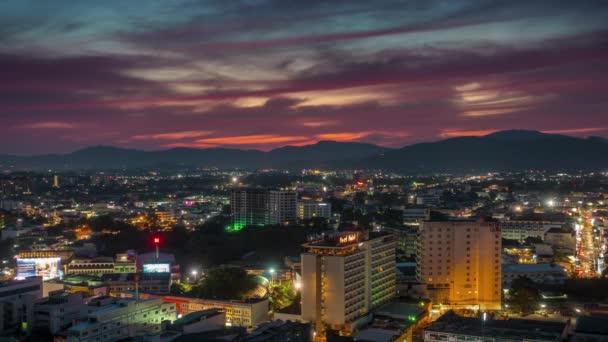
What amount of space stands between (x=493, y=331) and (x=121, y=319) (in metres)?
8.86

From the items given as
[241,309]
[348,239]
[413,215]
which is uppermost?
[348,239]

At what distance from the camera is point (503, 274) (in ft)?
71.7

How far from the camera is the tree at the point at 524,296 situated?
18.2 m

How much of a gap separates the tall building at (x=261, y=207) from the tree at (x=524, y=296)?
20.7 metres

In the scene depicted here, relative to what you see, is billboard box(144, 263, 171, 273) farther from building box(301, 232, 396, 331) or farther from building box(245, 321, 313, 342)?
building box(245, 321, 313, 342)

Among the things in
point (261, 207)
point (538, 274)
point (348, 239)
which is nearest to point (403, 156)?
point (261, 207)

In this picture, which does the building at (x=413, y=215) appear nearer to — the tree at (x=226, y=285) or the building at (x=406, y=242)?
the building at (x=406, y=242)

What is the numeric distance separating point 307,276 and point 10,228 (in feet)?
83.1

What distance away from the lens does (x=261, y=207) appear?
40.3m

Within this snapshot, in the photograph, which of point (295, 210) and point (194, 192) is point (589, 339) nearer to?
point (295, 210)

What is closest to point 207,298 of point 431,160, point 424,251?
point 424,251

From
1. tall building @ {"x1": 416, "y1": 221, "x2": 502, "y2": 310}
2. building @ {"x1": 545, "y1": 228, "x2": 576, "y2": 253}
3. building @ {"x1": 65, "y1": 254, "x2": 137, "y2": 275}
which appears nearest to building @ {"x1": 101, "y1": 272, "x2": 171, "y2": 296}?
building @ {"x1": 65, "y1": 254, "x2": 137, "y2": 275}

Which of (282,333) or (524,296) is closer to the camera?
(282,333)

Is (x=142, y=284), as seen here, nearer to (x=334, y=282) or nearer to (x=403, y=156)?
(x=334, y=282)
